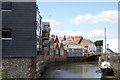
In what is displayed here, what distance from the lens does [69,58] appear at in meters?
68.8

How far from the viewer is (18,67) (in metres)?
18.2

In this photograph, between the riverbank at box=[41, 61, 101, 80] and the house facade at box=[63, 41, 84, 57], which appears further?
the house facade at box=[63, 41, 84, 57]

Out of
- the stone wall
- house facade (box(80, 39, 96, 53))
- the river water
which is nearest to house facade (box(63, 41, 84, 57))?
house facade (box(80, 39, 96, 53))

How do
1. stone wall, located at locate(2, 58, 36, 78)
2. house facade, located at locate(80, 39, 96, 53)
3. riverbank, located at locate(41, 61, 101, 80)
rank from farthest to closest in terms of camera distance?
house facade, located at locate(80, 39, 96, 53)
riverbank, located at locate(41, 61, 101, 80)
stone wall, located at locate(2, 58, 36, 78)

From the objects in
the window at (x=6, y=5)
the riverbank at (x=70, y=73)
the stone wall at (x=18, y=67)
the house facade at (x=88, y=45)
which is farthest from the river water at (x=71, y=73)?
the house facade at (x=88, y=45)

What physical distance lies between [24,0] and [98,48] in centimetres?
9257

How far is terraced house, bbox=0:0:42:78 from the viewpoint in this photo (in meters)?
18.2

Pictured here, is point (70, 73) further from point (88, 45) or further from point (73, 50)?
point (88, 45)

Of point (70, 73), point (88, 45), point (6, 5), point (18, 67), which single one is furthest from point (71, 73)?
point (88, 45)

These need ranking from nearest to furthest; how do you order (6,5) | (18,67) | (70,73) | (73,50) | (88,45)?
(18,67)
(6,5)
(70,73)
(73,50)
(88,45)

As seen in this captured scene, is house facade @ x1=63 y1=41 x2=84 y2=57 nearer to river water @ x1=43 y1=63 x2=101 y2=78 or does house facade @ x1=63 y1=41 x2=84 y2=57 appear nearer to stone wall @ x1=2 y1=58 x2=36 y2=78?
river water @ x1=43 y1=63 x2=101 y2=78

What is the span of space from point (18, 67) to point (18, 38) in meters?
2.00

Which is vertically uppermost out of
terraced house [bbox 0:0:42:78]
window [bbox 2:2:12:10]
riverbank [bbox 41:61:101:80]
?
window [bbox 2:2:12:10]

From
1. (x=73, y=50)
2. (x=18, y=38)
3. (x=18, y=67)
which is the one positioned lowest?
(x=18, y=67)
